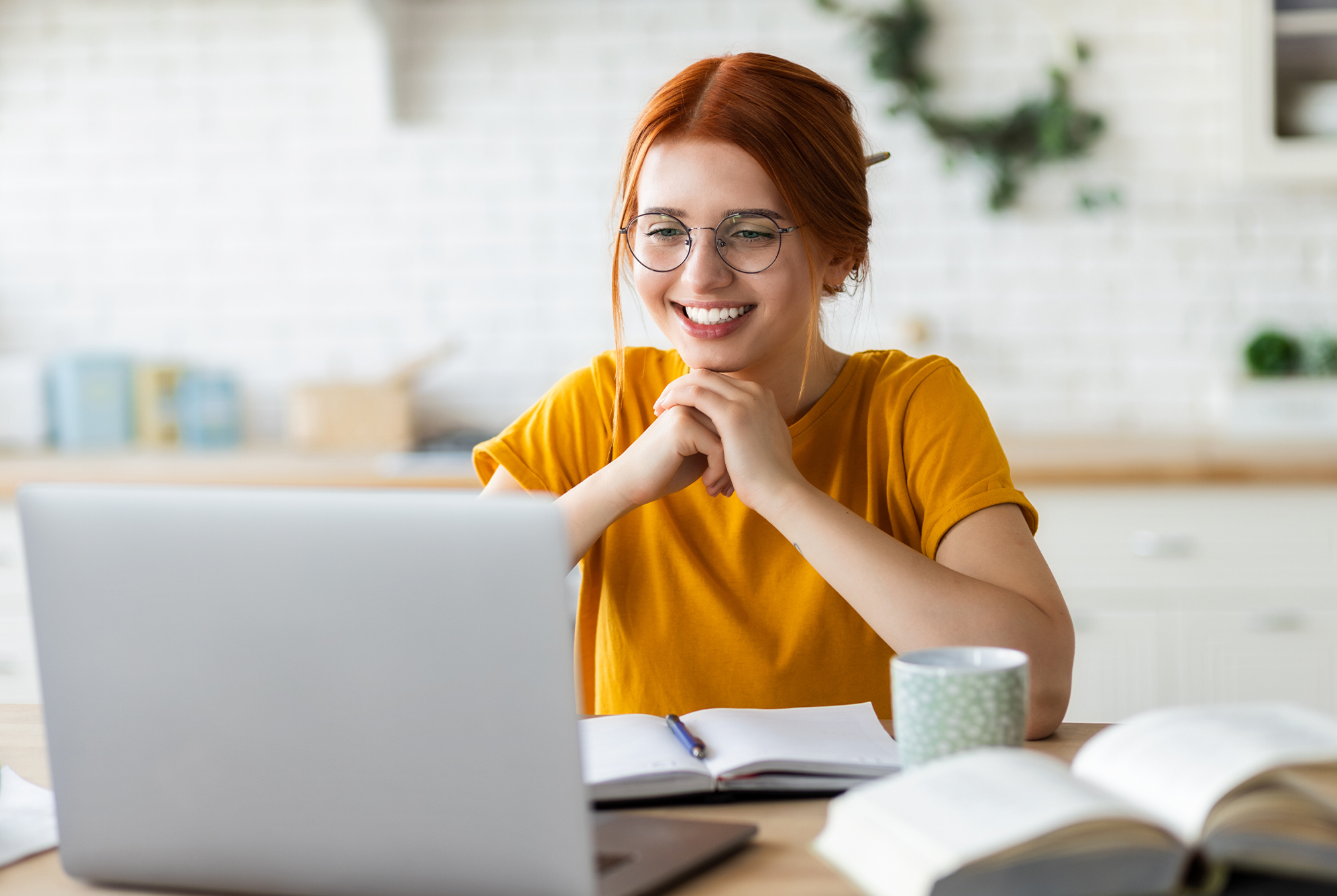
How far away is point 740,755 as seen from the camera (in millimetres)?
923

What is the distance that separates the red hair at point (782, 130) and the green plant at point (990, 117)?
5.72 ft

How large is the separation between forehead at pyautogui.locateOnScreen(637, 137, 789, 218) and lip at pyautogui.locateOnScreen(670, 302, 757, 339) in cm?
11

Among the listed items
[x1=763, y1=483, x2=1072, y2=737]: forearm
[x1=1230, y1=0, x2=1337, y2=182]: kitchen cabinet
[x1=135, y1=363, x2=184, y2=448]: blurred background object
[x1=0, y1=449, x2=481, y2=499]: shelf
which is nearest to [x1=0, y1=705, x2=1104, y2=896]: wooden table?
[x1=763, y1=483, x2=1072, y2=737]: forearm

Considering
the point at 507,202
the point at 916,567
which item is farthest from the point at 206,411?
the point at 916,567

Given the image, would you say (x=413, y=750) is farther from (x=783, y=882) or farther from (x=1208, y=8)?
(x=1208, y=8)

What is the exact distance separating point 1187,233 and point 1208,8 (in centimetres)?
53

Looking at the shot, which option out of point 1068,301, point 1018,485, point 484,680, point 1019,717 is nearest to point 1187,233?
point 1068,301

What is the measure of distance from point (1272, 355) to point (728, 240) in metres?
2.13

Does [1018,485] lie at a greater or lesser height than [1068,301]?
lesser

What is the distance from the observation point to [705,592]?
1.37 meters

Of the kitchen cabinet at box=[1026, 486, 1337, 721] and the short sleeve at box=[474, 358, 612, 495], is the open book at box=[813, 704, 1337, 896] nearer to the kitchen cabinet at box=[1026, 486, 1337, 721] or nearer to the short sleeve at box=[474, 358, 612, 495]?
the short sleeve at box=[474, 358, 612, 495]

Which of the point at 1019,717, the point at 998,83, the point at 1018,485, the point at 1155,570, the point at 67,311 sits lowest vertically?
the point at 1155,570

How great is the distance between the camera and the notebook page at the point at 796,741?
0.91 meters

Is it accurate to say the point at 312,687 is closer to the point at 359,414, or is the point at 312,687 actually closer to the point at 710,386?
the point at 710,386
